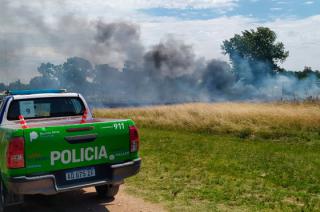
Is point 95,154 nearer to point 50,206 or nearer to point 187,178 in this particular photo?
point 50,206

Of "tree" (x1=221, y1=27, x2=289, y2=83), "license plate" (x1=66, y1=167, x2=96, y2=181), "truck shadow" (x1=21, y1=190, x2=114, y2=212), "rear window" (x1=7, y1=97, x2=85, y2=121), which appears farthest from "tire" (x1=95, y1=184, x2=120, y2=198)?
"tree" (x1=221, y1=27, x2=289, y2=83)

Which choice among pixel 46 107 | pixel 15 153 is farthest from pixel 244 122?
pixel 15 153

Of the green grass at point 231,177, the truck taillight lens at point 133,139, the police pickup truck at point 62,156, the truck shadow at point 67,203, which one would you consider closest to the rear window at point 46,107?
the police pickup truck at point 62,156

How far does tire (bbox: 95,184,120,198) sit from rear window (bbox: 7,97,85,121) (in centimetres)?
159

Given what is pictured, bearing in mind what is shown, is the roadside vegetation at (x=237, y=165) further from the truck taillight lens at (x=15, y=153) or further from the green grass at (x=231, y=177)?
the truck taillight lens at (x=15, y=153)

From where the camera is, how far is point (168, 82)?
5356 centimetres

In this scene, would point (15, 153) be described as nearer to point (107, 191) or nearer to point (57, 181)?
point (57, 181)

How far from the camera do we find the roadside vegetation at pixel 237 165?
6.73m

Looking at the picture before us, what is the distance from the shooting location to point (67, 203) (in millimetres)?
6750

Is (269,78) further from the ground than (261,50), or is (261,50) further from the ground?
(261,50)

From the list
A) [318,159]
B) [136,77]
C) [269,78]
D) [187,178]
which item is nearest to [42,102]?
[187,178]

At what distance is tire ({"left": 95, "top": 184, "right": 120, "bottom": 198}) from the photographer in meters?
6.86

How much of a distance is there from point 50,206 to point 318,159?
733cm

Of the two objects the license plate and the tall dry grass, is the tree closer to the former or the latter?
the tall dry grass
